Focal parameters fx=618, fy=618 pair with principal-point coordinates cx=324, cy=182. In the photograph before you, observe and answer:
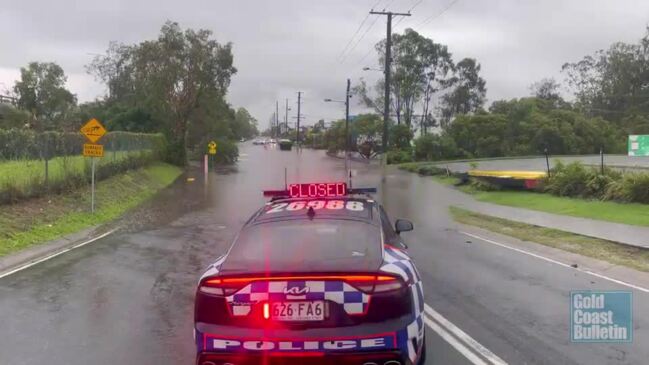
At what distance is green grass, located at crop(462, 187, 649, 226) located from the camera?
15.5 m

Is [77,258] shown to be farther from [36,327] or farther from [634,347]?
[634,347]

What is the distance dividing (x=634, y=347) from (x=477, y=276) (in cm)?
355

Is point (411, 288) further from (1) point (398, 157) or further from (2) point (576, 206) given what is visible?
(1) point (398, 157)

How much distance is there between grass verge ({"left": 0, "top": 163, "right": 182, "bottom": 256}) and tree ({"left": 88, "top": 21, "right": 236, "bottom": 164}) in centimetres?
2025

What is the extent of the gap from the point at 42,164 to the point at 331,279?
1674cm

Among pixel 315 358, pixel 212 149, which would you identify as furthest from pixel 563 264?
pixel 212 149

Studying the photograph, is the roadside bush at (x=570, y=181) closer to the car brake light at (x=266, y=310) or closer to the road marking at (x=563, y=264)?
the road marking at (x=563, y=264)

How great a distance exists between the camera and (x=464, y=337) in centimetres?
598

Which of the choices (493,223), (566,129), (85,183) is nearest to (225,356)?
(493,223)

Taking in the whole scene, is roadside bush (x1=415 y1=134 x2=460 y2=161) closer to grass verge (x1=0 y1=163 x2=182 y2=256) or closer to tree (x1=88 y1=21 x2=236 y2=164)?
tree (x1=88 y1=21 x2=236 y2=164)

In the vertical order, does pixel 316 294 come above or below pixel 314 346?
above

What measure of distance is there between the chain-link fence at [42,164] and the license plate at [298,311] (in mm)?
12729

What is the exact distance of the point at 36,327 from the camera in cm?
651

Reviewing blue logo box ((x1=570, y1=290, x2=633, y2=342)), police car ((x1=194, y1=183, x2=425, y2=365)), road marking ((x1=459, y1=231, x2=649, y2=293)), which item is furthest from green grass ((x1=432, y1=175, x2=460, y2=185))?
police car ((x1=194, y1=183, x2=425, y2=365))
